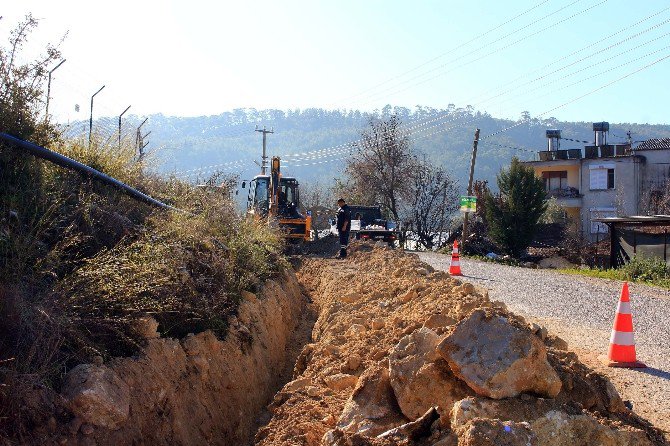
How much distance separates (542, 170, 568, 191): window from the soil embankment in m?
45.5

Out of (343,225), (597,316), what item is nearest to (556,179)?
(343,225)

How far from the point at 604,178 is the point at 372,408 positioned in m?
46.5

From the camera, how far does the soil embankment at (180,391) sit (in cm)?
486

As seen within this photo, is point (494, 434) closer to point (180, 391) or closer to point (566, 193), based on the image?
point (180, 391)

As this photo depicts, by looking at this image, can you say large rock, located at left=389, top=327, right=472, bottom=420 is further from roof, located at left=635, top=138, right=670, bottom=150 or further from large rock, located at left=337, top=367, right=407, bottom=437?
roof, located at left=635, top=138, right=670, bottom=150

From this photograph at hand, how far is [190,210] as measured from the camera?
10.0 metres

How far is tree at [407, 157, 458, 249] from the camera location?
48.5m

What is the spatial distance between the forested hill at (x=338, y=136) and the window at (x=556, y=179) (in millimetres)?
66830

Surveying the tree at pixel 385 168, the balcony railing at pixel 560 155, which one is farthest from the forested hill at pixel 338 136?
the balcony railing at pixel 560 155

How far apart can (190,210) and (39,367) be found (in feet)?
17.5

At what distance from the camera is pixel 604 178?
47.9 metres

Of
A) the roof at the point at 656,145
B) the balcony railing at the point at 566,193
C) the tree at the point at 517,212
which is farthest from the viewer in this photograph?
the balcony railing at the point at 566,193

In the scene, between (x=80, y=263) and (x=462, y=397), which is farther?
(x=80, y=263)

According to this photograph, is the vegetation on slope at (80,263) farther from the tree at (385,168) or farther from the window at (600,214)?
the tree at (385,168)
